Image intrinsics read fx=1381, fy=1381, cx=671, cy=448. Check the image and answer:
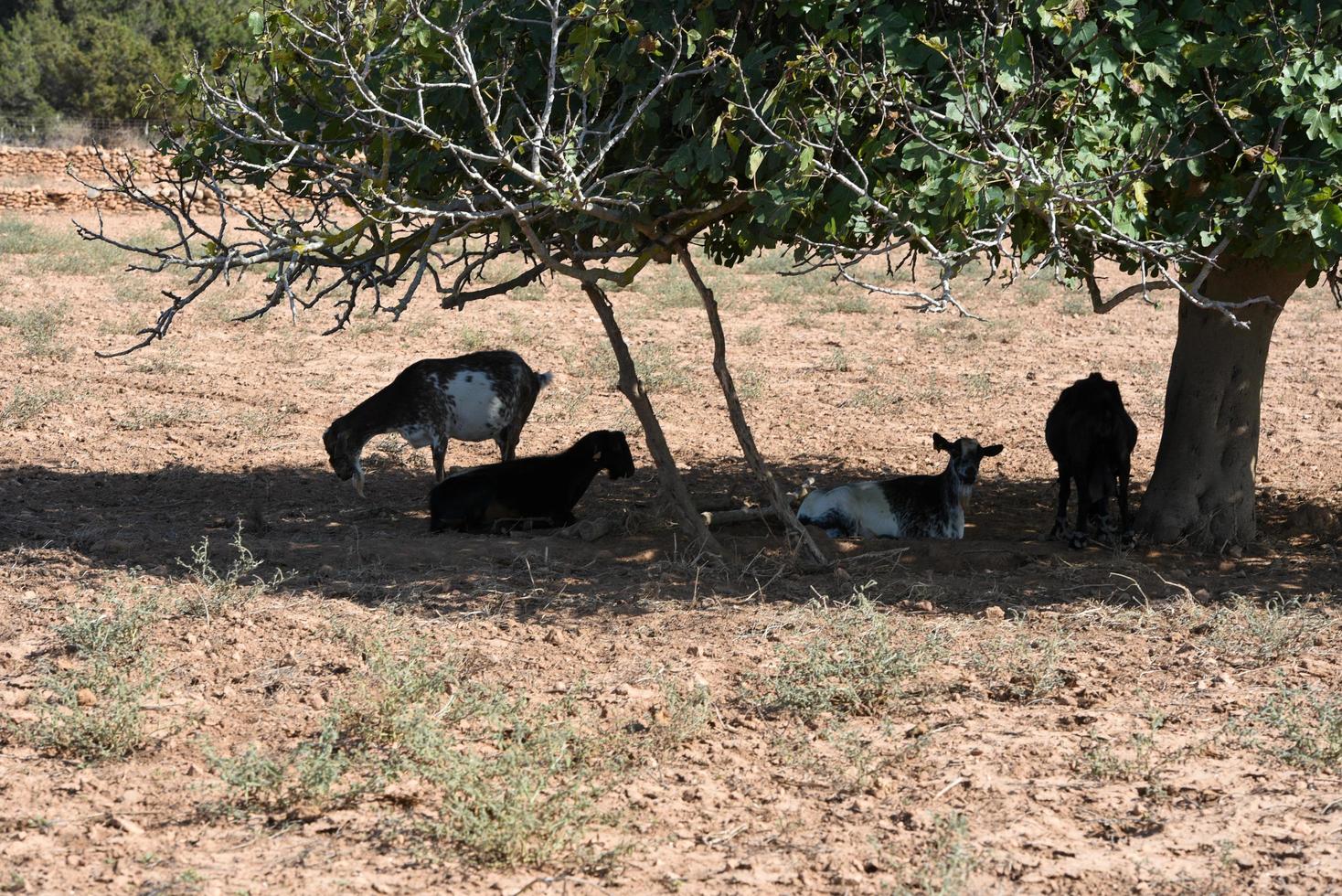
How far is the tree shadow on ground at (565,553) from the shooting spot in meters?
7.14

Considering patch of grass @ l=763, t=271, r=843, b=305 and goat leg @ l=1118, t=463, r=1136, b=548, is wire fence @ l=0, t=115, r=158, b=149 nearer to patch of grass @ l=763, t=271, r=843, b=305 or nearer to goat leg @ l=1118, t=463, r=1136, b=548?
patch of grass @ l=763, t=271, r=843, b=305

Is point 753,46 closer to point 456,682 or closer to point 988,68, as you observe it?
point 988,68

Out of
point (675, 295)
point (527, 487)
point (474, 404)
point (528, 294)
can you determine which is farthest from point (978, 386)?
point (528, 294)

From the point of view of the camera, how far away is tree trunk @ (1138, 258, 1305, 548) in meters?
8.42

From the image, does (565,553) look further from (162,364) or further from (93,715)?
(162,364)

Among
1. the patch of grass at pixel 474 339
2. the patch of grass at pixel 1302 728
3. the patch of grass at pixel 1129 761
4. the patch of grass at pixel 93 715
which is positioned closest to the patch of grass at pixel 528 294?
the patch of grass at pixel 474 339

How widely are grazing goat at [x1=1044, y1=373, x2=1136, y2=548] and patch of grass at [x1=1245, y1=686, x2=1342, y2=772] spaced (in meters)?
3.02

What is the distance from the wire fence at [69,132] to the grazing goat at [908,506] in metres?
26.4

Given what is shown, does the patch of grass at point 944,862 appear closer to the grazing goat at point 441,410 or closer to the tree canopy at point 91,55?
the grazing goat at point 441,410

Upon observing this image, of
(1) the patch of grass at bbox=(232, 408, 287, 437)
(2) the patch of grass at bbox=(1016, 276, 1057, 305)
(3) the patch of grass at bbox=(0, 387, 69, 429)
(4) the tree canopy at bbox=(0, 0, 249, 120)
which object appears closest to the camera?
(3) the patch of grass at bbox=(0, 387, 69, 429)

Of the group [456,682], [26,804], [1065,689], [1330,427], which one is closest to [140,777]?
[26,804]

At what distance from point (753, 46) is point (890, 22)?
81 cm

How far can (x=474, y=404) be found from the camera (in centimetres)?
1004

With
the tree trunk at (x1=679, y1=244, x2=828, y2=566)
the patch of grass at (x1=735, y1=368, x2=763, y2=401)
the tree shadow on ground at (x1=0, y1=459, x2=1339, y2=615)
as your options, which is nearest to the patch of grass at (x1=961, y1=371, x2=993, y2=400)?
the patch of grass at (x1=735, y1=368, x2=763, y2=401)
